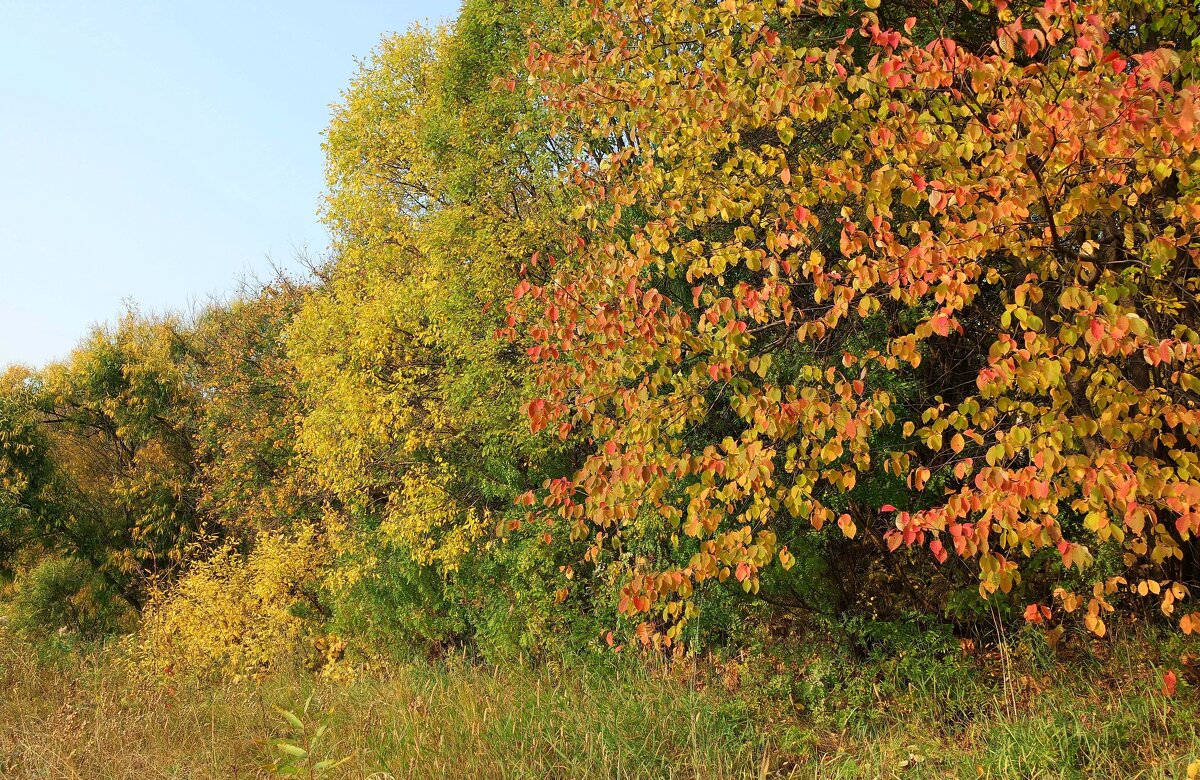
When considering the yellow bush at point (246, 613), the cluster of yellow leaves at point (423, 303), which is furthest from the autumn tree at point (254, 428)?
the cluster of yellow leaves at point (423, 303)

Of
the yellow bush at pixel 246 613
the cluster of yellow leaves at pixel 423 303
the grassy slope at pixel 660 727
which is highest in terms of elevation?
the cluster of yellow leaves at pixel 423 303

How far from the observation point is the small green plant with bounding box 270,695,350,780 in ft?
12.4

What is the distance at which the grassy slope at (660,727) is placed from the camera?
4.61 meters

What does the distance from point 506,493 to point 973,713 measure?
7078mm

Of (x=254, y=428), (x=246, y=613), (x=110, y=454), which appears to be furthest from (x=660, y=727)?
(x=110, y=454)

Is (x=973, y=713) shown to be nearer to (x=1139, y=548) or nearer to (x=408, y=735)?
(x=1139, y=548)

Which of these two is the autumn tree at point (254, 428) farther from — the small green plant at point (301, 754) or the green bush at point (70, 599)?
the small green plant at point (301, 754)

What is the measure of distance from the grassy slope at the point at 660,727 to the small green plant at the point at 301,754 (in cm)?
10

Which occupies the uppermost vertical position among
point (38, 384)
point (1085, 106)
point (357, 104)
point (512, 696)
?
point (38, 384)

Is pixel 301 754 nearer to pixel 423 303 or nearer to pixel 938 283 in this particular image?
pixel 938 283

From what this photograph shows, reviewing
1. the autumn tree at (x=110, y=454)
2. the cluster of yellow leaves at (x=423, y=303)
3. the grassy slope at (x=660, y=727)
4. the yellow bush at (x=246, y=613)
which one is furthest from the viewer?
the autumn tree at (x=110, y=454)

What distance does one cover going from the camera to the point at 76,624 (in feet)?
77.2

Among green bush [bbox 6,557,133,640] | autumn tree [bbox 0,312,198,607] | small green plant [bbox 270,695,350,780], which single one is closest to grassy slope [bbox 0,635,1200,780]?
small green plant [bbox 270,695,350,780]

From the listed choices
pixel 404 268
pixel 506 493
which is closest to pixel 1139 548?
pixel 506 493
